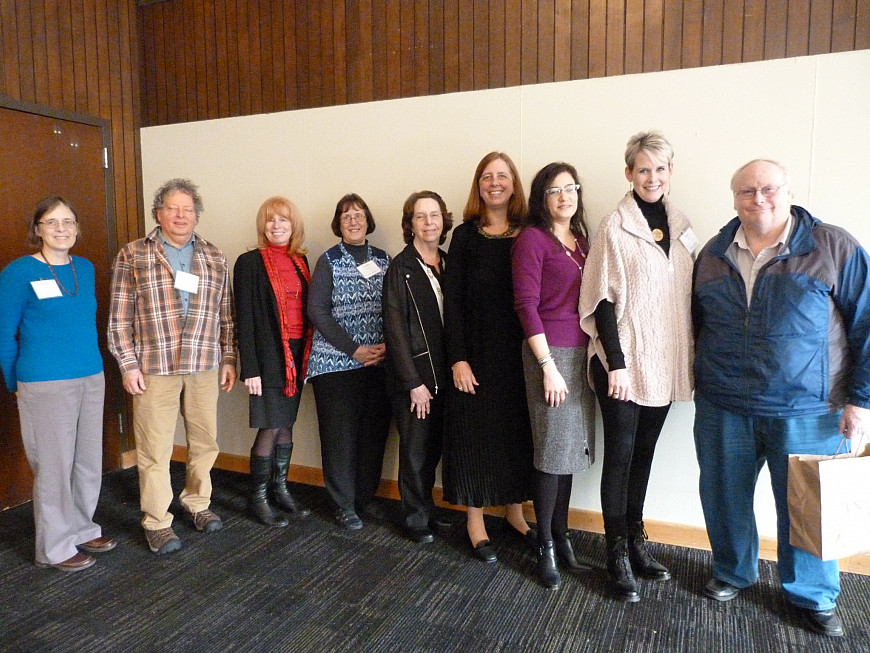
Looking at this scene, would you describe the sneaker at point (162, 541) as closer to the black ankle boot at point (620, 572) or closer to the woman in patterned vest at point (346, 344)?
the woman in patterned vest at point (346, 344)

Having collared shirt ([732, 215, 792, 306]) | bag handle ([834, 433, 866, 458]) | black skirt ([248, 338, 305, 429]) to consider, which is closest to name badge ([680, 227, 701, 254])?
collared shirt ([732, 215, 792, 306])

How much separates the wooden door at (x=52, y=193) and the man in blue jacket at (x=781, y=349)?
330cm

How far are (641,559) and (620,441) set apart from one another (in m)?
0.56

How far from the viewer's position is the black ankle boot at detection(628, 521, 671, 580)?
2492 millimetres

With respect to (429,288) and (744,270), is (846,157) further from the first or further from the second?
(429,288)

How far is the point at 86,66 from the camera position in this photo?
361 cm

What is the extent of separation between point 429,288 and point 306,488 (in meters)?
1.57

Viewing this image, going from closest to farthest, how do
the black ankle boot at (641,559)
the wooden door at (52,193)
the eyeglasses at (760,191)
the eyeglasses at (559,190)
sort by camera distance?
the eyeglasses at (760,191)
the eyeglasses at (559,190)
the black ankle boot at (641,559)
the wooden door at (52,193)

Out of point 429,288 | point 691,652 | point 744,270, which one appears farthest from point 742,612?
point 429,288

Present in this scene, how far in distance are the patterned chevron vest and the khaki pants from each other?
53 cm

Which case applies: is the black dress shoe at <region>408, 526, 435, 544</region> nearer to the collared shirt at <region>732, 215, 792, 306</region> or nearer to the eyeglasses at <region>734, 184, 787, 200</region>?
the collared shirt at <region>732, 215, 792, 306</region>

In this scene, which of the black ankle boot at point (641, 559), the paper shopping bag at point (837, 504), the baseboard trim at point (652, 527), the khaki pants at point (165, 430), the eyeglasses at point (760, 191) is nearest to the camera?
the paper shopping bag at point (837, 504)

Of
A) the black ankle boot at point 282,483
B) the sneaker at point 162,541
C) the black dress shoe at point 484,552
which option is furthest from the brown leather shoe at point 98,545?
the black dress shoe at point 484,552

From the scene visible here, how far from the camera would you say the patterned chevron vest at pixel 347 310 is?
2.98 m
